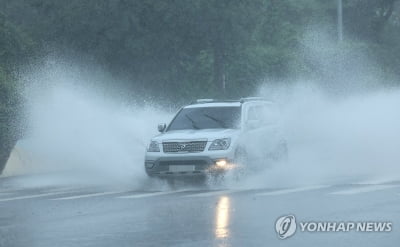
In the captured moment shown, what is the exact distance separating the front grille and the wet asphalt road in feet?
2.97

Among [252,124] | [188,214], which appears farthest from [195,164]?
[188,214]

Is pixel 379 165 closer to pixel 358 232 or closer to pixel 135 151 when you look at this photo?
pixel 135 151

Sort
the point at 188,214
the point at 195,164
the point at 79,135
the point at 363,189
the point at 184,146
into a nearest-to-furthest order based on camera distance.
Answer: the point at 188,214 → the point at 363,189 → the point at 195,164 → the point at 184,146 → the point at 79,135

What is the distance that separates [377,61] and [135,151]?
29.9 meters

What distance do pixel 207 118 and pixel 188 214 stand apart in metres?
7.61

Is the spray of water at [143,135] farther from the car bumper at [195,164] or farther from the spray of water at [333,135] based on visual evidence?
the car bumper at [195,164]

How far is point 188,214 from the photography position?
1622 centimetres

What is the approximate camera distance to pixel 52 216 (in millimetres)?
16609

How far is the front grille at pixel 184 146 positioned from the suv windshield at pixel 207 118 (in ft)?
3.58

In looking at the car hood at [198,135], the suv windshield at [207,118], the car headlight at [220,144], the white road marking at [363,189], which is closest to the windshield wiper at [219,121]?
the suv windshield at [207,118]

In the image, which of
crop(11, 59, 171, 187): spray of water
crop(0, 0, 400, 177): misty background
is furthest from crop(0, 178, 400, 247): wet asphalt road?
crop(0, 0, 400, 177): misty background

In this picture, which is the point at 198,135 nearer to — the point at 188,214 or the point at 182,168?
the point at 182,168

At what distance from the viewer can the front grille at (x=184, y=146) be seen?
22203 mm

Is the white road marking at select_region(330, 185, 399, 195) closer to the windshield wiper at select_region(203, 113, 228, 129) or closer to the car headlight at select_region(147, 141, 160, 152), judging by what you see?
the windshield wiper at select_region(203, 113, 228, 129)
